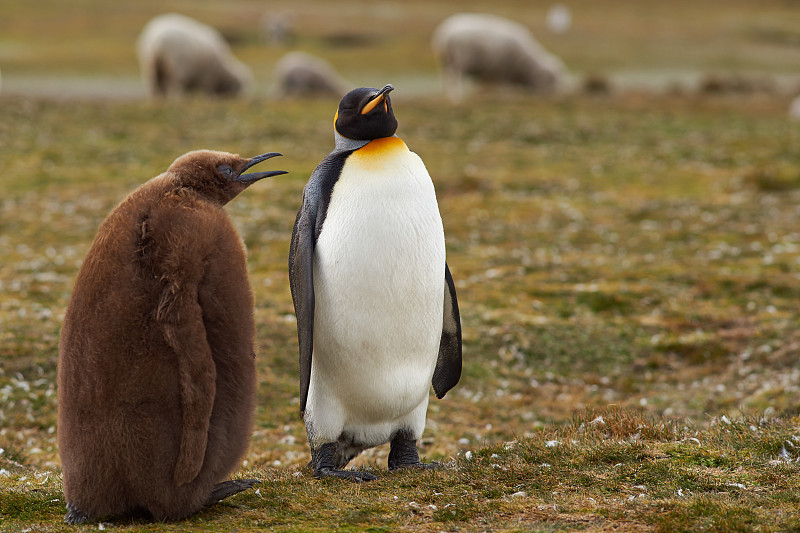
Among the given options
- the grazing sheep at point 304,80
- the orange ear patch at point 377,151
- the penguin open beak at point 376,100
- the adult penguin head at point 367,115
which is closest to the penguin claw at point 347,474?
the orange ear patch at point 377,151

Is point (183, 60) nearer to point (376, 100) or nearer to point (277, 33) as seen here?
point (376, 100)

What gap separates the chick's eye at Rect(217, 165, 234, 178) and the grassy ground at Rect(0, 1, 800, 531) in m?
2.02

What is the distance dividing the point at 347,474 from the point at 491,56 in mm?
29210

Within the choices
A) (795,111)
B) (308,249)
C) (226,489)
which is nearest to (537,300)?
(308,249)

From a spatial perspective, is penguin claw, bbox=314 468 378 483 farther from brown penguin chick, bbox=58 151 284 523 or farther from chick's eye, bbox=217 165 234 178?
chick's eye, bbox=217 165 234 178

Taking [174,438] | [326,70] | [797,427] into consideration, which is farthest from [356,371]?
[326,70]

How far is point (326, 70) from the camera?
35.5 metres

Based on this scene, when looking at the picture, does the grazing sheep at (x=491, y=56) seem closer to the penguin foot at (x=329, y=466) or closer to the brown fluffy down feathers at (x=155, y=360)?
the penguin foot at (x=329, y=466)

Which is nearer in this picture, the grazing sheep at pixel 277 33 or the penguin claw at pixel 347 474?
the penguin claw at pixel 347 474

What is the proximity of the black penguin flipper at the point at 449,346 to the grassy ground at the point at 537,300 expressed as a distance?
2.44 feet

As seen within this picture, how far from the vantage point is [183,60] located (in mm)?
30953

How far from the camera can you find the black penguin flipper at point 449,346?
6969 mm

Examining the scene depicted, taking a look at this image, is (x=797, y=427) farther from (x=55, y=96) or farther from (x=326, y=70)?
(x=326, y=70)

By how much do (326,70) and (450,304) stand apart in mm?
29890
